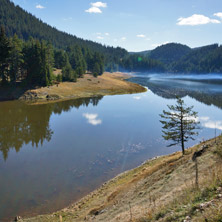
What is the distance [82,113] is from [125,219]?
42.1m

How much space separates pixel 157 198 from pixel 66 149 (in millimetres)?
19906

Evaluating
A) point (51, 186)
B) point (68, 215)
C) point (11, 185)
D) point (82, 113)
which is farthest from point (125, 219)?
point (82, 113)

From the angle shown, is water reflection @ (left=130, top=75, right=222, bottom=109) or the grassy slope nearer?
the grassy slope

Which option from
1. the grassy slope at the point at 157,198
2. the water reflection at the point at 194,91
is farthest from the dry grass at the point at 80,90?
the grassy slope at the point at 157,198

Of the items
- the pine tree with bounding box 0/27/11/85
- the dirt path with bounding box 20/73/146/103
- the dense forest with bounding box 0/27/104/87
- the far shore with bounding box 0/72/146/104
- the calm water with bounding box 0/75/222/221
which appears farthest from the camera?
the dirt path with bounding box 20/73/146/103

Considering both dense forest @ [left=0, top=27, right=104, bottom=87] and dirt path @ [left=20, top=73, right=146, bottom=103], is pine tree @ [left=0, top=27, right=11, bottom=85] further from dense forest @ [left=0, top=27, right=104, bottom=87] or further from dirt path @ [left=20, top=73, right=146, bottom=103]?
dirt path @ [left=20, top=73, right=146, bottom=103]

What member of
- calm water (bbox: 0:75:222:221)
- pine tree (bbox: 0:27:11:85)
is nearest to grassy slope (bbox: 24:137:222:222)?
calm water (bbox: 0:75:222:221)

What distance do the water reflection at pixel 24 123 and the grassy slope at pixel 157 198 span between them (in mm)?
16432

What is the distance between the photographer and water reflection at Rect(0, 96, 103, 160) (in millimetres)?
32531

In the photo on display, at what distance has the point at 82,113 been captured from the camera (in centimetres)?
5144

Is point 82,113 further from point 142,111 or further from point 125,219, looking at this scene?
point 125,219

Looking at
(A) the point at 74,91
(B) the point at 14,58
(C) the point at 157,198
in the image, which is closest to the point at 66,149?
(C) the point at 157,198

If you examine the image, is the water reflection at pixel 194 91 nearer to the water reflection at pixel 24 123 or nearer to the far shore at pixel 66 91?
the far shore at pixel 66 91

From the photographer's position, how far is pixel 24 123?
4253 centimetres
